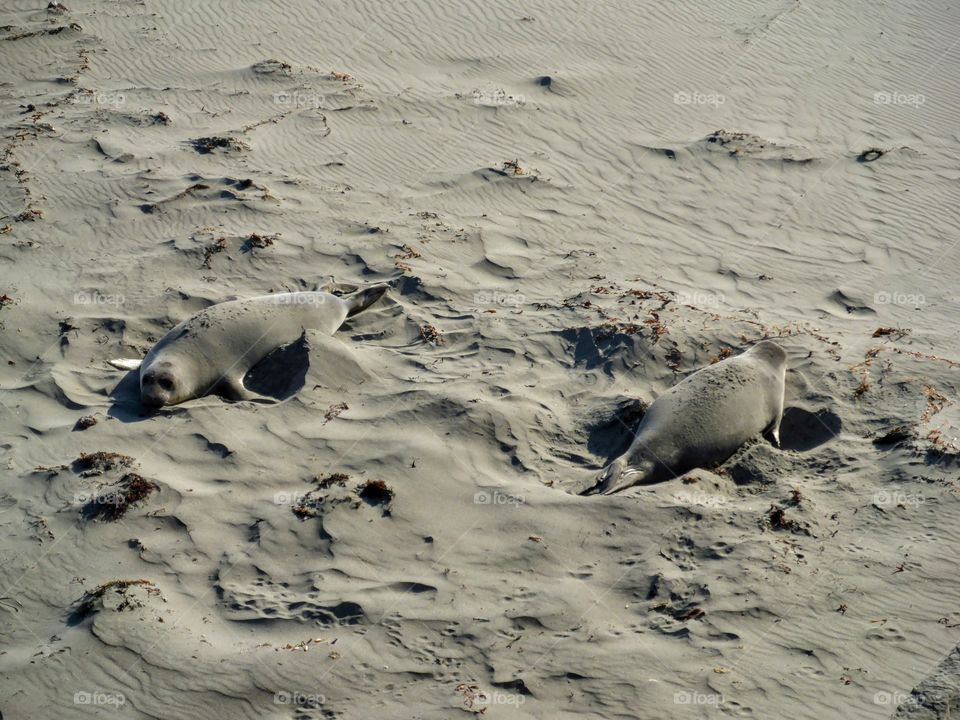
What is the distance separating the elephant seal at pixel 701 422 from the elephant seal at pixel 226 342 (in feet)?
10.8

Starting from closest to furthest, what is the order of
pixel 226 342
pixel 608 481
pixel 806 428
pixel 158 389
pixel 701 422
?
1. pixel 608 481
2. pixel 701 422
3. pixel 158 389
4. pixel 806 428
5. pixel 226 342

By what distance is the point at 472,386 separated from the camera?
8.14 metres

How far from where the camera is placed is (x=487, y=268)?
10430 millimetres

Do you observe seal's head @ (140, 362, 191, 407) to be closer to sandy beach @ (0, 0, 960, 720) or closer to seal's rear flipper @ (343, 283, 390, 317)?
sandy beach @ (0, 0, 960, 720)

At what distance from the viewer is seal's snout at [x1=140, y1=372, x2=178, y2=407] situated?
7.75 metres

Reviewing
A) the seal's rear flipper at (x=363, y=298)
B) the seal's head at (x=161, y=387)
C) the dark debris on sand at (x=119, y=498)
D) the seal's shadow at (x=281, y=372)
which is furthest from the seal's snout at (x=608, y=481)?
the seal's head at (x=161, y=387)

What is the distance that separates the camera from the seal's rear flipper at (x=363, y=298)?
9.33 metres

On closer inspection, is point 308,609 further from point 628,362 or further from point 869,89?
point 869,89

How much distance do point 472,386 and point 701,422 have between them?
202cm

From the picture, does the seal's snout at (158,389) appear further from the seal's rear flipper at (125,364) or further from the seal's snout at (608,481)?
the seal's snout at (608,481)

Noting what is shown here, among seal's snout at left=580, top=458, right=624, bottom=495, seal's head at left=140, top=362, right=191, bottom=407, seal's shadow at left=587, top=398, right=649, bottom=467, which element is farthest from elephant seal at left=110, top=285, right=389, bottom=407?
seal's snout at left=580, top=458, right=624, bottom=495

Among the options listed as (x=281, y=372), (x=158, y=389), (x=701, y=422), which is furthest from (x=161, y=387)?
(x=701, y=422)

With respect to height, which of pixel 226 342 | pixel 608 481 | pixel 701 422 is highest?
pixel 701 422

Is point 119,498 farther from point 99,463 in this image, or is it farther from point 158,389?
point 158,389
